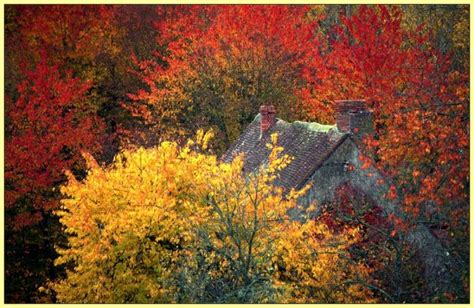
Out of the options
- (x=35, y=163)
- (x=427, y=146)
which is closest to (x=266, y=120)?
(x=35, y=163)

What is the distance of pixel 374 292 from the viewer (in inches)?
853

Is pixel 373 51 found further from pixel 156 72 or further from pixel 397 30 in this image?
pixel 156 72

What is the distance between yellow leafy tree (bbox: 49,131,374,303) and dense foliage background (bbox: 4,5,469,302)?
3.2 inches

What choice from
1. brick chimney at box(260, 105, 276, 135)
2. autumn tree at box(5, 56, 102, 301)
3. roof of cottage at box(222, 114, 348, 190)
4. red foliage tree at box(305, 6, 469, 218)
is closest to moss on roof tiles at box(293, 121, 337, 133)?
roof of cottage at box(222, 114, 348, 190)

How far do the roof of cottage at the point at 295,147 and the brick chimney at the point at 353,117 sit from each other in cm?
36

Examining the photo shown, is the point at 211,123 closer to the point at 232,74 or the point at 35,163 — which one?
the point at 232,74

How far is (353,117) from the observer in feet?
80.9

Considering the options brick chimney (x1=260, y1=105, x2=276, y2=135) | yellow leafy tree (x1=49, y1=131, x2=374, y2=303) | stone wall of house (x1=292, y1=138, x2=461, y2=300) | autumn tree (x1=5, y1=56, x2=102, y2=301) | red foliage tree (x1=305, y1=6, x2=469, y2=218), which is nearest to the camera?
red foliage tree (x1=305, y1=6, x2=469, y2=218)

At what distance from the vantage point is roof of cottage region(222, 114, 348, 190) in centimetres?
2455

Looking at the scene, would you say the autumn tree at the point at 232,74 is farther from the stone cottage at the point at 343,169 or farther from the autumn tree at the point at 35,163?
the stone cottage at the point at 343,169

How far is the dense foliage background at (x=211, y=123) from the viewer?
19.1 m

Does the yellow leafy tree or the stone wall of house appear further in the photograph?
the stone wall of house

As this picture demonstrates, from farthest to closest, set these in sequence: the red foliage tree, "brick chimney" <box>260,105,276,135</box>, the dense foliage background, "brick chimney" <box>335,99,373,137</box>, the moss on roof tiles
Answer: "brick chimney" <box>260,105,276,135</box>, the moss on roof tiles, "brick chimney" <box>335,99,373,137</box>, the dense foliage background, the red foliage tree

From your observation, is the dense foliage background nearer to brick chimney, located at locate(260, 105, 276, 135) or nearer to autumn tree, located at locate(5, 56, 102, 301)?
autumn tree, located at locate(5, 56, 102, 301)
